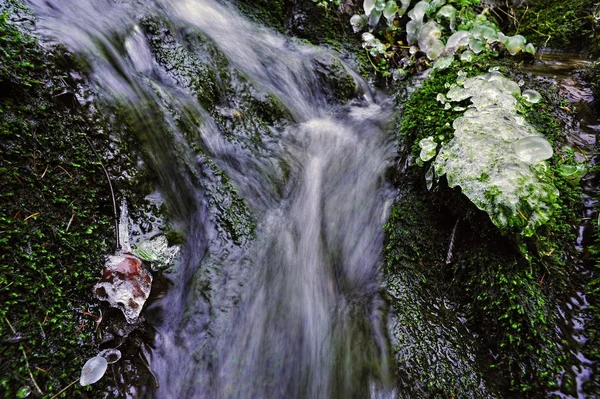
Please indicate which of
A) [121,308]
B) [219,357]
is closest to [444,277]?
[219,357]

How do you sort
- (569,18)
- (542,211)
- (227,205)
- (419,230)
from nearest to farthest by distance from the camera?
(542,211)
(419,230)
(227,205)
(569,18)

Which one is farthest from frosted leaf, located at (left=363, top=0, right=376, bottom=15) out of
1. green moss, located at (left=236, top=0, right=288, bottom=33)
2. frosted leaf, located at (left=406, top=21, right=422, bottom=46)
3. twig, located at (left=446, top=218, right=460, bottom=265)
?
twig, located at (left=446, top=218, right=460, bottom=265)

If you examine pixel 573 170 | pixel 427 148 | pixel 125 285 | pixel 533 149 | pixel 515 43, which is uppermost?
pixel 515 43

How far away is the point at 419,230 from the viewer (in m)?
2.35

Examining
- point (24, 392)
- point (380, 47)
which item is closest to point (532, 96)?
point (380, 47)

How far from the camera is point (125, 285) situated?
6.12ft

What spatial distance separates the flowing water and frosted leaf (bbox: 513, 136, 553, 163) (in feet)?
3.20

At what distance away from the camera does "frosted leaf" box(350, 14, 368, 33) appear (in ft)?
14.0

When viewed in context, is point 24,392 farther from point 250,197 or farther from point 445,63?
point 445,63

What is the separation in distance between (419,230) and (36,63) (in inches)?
100

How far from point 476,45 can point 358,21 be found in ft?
5.25

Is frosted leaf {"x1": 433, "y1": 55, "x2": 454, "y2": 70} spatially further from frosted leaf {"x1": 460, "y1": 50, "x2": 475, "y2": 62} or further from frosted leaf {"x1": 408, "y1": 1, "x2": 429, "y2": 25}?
frosted leaf {"x1": 408, "y1": 1, "x2": 429, "y2": 25}

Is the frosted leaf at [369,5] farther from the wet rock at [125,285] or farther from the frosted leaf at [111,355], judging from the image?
the frosted leaf at [111,355]

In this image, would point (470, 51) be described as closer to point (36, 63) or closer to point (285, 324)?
point (285, 324)
